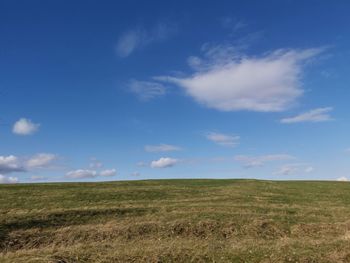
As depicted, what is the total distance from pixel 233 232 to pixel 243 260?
6051mm

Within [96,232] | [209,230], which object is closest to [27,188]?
[96,232]

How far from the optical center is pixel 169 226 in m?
24.4

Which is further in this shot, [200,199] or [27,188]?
[27,188]

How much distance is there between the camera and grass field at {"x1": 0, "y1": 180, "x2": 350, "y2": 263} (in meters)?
18.5

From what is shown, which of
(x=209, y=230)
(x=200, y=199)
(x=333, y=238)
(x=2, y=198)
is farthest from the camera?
(x=200, y=199)

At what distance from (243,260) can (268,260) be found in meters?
1.05

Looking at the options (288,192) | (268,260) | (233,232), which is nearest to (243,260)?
(268,260)

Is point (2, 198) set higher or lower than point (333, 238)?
higher

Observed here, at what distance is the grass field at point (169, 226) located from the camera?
1848cm

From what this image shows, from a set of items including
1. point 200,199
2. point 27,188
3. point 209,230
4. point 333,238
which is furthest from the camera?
point 27,188

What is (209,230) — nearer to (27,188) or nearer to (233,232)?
(233,232)

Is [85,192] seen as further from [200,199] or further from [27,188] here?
[200,199]

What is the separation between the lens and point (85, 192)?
37062mm

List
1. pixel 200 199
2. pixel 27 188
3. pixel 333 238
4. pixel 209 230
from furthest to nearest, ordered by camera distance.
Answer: pixel 27 188
pixel 200 199
pixel 209 230
pixel 333 238
